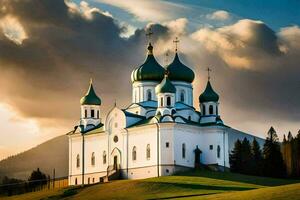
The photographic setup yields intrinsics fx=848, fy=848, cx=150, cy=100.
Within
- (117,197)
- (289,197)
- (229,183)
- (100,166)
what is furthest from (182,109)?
(289,197)

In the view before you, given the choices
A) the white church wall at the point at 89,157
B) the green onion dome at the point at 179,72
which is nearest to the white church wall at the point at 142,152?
the white church wall at the point at 89,157

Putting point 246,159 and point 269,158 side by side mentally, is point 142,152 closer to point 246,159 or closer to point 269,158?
point 269,158

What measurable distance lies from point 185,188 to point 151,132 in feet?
48.3

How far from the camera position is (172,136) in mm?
84875

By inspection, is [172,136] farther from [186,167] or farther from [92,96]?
[92,96]

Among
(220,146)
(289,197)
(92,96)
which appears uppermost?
(92,96)

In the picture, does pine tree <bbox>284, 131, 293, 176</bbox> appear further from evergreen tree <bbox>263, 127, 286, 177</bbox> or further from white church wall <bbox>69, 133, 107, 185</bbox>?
white church wall <bbox>69, 133, 107, 185</bbox>

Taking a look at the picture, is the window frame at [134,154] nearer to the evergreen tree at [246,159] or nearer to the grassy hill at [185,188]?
the grassy hill at [185,188]

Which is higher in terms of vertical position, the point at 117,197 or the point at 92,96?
the point at 92,96

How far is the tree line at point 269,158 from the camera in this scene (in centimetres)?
10188

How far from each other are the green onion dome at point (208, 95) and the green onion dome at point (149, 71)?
4.89 meters

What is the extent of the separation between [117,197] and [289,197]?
17143 mm

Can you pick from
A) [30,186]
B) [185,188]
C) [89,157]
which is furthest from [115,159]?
[185,188]

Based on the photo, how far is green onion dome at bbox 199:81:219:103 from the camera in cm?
9162
